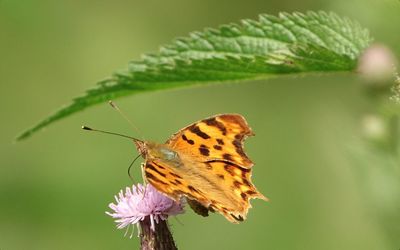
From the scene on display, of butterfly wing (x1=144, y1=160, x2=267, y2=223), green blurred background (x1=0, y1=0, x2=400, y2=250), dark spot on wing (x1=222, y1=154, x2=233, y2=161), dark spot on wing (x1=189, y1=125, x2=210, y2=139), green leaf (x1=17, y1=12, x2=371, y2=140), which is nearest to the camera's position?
green leaf (x1=17, y1=12, x2=371, y2=140)

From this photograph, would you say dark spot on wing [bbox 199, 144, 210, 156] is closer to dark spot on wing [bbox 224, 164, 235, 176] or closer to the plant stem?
dark spot on wing [bbox 224, 164, 235, 176]

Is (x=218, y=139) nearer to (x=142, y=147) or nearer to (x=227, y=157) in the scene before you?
(x=227, y=157)

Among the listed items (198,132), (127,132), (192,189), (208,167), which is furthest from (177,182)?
(127,132)

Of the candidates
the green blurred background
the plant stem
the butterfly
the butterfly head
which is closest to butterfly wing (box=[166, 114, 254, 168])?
the butterfly

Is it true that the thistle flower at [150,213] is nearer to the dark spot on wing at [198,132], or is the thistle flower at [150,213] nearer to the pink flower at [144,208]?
the pink flower at [144,208]

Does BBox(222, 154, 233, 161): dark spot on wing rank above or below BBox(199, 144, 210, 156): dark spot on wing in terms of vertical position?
below

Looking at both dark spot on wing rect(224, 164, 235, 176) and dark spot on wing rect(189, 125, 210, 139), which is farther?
dark spot on wing rect(189, 125, 210, 139)

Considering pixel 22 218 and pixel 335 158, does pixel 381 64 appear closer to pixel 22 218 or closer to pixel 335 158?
pixel 335 158
